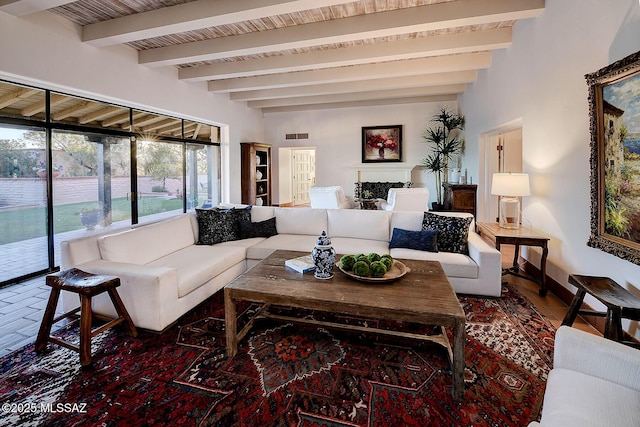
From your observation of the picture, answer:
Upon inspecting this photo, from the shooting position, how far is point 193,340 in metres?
2.32

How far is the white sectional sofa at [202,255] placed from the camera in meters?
2.40

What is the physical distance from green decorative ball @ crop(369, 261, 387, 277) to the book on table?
463 millimetres

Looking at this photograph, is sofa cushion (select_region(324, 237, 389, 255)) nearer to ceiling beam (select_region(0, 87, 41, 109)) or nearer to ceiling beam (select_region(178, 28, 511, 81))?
ceiling beam (select_region(178, 28, 511, 81))

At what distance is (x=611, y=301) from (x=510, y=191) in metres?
1.78

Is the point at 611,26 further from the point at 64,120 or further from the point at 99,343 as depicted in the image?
the point at 64,120

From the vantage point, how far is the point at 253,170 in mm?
7590

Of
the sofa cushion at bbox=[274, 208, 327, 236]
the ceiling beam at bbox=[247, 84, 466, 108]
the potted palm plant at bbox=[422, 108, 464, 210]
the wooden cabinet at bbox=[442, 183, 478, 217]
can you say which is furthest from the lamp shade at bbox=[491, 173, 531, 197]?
the ceiling beam at bbox=[247, 84, 466, 108]

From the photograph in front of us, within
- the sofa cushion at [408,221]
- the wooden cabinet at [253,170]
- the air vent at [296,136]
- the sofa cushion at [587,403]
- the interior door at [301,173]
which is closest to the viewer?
the sofa cushion at [587,403]

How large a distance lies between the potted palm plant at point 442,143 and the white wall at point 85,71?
513cm

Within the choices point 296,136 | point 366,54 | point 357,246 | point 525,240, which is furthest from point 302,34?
point 296,136

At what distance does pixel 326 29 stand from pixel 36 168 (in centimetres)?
383

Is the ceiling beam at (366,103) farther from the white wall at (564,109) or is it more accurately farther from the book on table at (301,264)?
the book on table at (301,264)

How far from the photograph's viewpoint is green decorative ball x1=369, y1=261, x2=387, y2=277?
2189 mm

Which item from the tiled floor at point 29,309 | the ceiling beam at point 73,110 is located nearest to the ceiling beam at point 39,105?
the ceiling beam at point 73,110
